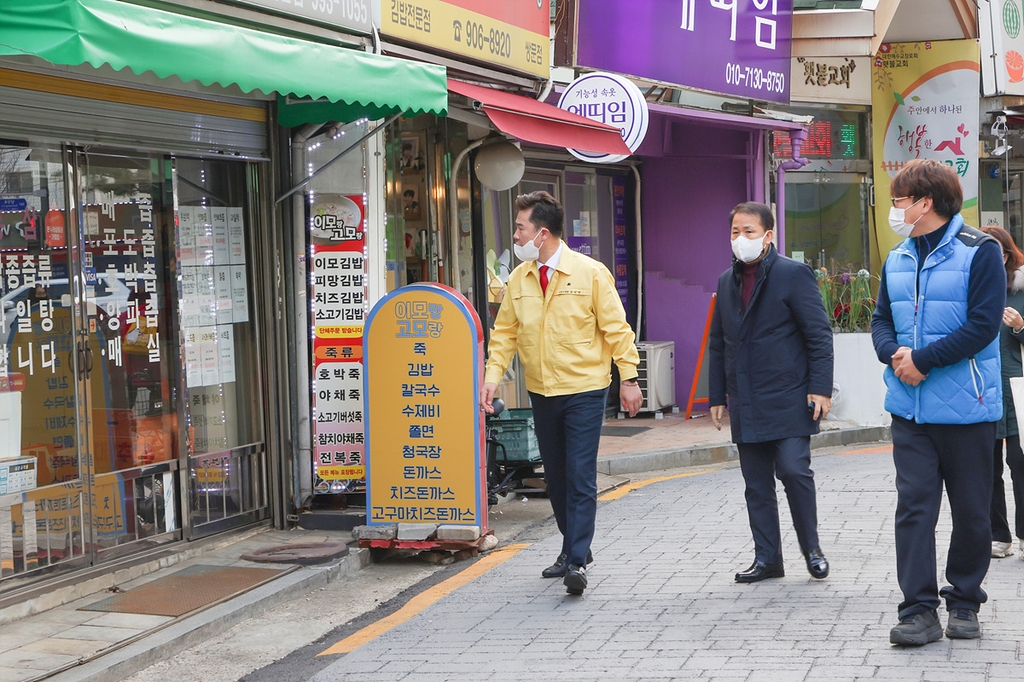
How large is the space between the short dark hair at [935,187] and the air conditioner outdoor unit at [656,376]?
826cm

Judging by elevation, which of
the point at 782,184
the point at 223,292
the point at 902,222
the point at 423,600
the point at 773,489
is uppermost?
the point at 782,184

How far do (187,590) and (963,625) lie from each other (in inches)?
153

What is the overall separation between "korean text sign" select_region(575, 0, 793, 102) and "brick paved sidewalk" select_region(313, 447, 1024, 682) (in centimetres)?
593

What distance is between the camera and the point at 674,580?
249 inches

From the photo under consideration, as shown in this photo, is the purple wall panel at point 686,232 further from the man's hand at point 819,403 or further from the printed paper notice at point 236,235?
the man's hand at point 819,403

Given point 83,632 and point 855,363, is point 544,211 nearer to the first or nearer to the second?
point 83,632

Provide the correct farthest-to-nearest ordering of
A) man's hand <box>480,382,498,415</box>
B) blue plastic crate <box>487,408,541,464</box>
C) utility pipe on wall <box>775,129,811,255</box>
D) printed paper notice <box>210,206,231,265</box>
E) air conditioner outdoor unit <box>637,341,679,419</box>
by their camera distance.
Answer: utility pipe on wall <box>775,129,811,255</box>
air conditioner outdoor unit <box>637,341,679,419</box>
blue plastic crate <box>487,408,541,464</box>
printed paper notice <box>210,206,231,265</box>
man's hand <box>480,382,498,415</box>

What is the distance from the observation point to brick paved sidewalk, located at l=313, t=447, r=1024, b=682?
15.6 ft

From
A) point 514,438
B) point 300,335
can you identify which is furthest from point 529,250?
point 514,438

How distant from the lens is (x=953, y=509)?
4984 mm

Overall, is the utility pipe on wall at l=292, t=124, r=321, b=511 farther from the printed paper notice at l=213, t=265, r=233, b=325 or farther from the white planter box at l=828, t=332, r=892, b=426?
the white planter box at l=828, t=332, r=892, b=426

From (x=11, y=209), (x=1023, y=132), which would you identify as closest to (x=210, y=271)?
(x=11, y=209)

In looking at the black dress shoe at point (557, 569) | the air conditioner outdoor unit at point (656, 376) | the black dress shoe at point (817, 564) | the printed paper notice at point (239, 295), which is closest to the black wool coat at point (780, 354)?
the black dress shoe at point (817, 564)

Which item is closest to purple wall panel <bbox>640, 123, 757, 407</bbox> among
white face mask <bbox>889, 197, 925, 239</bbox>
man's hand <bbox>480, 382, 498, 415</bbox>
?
man's hand <bbox>480, 382, 498, 415</bbox>
